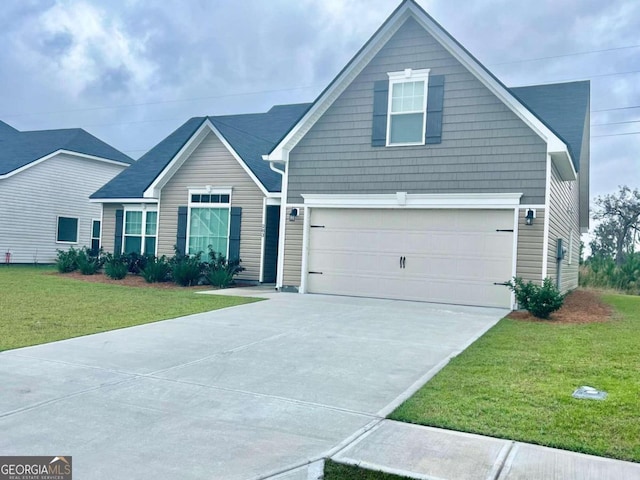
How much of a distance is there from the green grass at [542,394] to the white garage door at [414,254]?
12.8ft

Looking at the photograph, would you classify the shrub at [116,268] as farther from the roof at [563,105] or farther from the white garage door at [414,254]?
the roof at [563,105]

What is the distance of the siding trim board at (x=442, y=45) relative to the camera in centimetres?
1146

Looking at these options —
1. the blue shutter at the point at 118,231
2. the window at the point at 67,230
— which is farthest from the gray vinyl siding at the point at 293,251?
the window at the point at 67,230

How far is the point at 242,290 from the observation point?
14.5 meters

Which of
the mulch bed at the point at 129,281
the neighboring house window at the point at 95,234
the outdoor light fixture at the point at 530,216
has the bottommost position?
the mulch bed at the point at 129,281

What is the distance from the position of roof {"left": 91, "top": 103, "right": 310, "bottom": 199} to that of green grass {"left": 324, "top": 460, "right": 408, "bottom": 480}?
12.4m

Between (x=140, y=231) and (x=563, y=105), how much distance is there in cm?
1364

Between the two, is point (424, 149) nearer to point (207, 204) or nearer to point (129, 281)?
point (207, 204)

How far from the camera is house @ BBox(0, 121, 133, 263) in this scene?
2223 centimetres

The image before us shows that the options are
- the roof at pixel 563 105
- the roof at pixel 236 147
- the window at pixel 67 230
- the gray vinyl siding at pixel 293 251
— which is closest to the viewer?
the gray vinyl siding at pixel 293 251

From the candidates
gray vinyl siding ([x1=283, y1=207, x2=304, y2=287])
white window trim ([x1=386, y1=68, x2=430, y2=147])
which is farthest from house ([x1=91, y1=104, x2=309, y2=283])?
white window trim ([x1=386, y1=68, x2=430, y2=147])

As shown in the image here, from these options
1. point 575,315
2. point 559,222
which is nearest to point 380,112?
point 559,222

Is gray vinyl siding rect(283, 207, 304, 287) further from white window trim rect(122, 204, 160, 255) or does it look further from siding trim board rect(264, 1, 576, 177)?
white window trim rect(122, 204, 160, 255)

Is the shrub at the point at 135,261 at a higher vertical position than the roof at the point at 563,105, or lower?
lower
